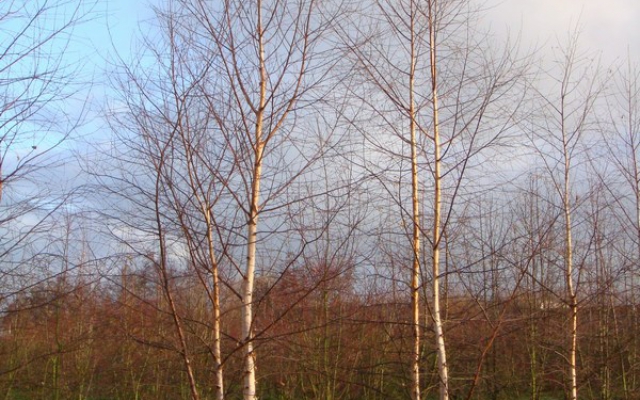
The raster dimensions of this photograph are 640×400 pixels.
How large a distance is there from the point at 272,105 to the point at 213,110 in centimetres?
56

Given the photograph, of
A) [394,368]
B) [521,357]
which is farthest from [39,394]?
[521,357]

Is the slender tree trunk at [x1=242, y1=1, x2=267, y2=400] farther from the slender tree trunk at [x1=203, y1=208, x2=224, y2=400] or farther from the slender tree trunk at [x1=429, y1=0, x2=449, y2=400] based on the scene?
the slender tree trunk at [x1=429, y1=0, x2=449, y2=400]

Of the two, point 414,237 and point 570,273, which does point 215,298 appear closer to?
point 414,237

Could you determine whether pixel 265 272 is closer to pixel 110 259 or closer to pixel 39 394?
pixel 110 259

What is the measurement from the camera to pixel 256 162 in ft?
19.7

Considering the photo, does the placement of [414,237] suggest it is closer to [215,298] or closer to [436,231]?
[436,231]

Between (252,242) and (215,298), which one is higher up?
(252,242)

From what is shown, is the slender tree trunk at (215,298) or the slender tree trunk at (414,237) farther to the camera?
the slender tree trunk at (414,237)

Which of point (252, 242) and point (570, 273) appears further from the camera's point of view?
point (570, 273)

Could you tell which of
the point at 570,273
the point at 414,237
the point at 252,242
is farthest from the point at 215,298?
the point at 570,273

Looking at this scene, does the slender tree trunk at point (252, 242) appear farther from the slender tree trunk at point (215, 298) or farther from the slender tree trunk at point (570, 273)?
the slender tree trunk at point (570, 273)

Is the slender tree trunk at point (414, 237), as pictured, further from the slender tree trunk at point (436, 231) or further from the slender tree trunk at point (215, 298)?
the slender tree trunk at point (215, 298)

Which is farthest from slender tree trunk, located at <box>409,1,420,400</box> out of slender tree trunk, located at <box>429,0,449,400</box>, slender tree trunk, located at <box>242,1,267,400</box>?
slender tree trunk, located at <box>242,1,267,400</box>

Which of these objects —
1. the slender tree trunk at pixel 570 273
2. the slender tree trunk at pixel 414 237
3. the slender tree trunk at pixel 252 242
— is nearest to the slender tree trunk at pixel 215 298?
the slender tree trunk at pixel 252 242
